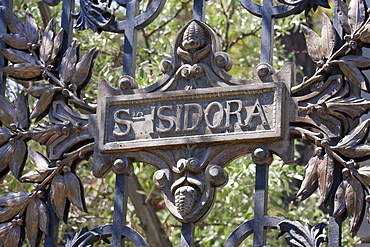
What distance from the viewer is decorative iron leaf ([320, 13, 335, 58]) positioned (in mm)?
4418

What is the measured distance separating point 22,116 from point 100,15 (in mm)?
651

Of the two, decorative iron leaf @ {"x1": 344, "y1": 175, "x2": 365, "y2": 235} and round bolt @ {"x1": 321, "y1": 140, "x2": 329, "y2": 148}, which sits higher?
round bolt @ {"x1": 321, "y1": 140, "x2": 329, "y2": 148}

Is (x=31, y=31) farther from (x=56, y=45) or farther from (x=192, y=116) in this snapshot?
(x=192, y=116)

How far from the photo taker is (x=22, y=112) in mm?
4992

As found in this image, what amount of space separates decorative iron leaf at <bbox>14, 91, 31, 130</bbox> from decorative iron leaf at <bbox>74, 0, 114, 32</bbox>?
472mm

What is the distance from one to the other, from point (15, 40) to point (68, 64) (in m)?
0.37

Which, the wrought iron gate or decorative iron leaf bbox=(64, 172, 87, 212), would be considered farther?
decorative iron leaf bbox=(64, 172, 87, 212)

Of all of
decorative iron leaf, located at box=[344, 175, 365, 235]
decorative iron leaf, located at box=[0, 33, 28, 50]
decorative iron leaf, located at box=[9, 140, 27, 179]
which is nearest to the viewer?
decorative iron leaf, located at box=[344, 175, 365, 235]

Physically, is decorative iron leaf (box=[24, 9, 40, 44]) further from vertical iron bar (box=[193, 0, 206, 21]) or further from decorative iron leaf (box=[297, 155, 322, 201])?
decorative iron leaf (box=[297, 155, 322, 201])

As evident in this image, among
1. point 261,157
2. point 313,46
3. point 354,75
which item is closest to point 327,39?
point 313,46

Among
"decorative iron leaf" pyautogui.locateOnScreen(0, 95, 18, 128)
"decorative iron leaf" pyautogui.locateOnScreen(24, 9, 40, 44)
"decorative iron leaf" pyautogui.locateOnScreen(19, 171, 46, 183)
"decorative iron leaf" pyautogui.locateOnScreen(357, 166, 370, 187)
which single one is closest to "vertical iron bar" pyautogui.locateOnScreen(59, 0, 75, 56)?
"decorative iron leaf" pyautogui.locateOnScreen(24, 9, 40, 44)

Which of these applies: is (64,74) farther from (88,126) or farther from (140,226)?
(140,226)

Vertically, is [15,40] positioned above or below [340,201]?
above

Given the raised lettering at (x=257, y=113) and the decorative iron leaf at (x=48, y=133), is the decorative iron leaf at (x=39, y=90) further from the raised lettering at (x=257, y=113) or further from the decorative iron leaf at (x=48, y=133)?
the raised lettering at (x=257, y=113)
